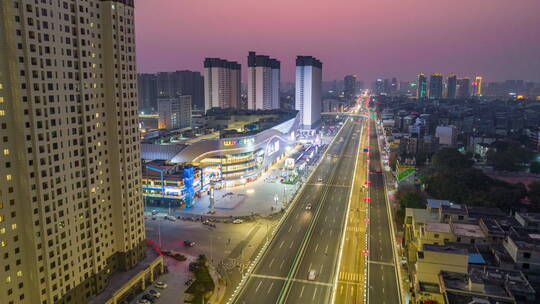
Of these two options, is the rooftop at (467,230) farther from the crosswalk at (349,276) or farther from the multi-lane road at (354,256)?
the crosswalk at (349,276)

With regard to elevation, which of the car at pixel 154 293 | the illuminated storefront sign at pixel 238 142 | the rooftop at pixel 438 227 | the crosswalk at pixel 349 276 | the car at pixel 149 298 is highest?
the illuminated storefront sign at pixel 238 142

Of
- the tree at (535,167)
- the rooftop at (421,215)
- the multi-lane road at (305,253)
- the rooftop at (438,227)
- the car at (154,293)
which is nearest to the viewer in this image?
the car at (154,293)

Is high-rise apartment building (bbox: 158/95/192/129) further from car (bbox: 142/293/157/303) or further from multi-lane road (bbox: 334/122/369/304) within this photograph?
car (bbox: 142/293/157/303)

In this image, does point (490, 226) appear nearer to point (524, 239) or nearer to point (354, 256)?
point (524, 239)

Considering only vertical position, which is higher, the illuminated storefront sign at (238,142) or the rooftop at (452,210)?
the illuminated storefront sign at (238,142)

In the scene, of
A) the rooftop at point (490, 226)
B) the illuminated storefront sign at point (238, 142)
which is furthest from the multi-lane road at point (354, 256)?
the illuminated storefront sign at point (238, 142)

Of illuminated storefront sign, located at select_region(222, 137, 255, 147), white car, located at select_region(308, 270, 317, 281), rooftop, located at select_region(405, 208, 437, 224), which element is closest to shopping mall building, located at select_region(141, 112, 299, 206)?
illuminated storefront sign, located at select_region(222, 137, 255, 147)
